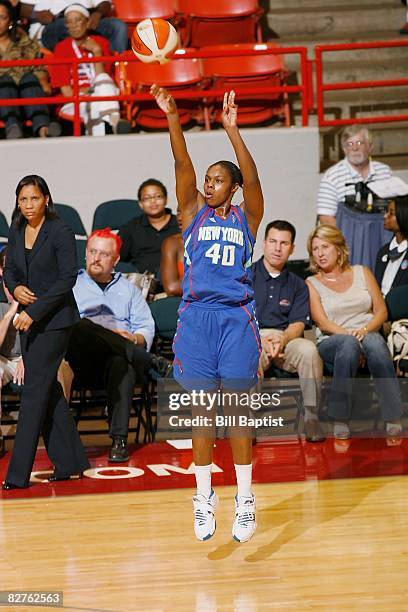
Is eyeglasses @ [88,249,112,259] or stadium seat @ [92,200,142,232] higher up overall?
stadium seat @ [92,200,142,232]

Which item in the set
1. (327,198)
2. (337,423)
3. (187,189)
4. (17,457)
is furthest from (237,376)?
(327,198)

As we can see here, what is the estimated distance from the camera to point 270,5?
11.6m

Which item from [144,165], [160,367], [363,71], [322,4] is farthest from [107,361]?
[322,4]

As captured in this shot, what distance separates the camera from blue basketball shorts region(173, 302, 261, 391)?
4.80 meters

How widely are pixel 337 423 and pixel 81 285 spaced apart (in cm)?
197

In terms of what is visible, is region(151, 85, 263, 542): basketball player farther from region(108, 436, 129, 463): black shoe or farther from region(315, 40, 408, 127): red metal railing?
region(315, 40, 408, 127): red metal railing

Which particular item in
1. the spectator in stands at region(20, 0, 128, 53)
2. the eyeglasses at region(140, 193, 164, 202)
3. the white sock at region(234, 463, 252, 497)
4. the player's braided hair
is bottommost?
the white sock at region(234, 463, 252, 497)

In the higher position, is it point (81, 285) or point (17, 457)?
point (81, 285)

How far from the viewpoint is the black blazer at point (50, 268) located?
19.7 ft

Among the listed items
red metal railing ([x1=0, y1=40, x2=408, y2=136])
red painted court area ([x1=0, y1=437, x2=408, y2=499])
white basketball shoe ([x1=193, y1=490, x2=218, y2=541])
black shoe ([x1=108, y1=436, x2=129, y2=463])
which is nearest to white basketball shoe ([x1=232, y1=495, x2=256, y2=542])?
white basketball shoe ([x1=193, y1=490, x2=218, y2=541])

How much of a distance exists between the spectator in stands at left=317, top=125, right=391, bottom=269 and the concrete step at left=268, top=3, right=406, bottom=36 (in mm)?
2900

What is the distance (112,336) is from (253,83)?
4.14 m

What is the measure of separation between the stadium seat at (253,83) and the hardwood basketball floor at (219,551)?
4.99 meters

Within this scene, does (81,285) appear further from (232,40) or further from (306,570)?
(232,40)
